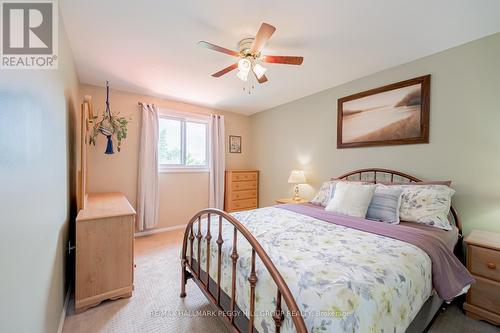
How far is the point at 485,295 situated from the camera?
1710 millimetres

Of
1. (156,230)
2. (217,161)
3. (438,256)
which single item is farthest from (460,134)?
(156,230)

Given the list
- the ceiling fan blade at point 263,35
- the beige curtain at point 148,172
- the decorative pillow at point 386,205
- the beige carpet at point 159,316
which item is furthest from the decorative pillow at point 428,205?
the beige curtain at point 148,172

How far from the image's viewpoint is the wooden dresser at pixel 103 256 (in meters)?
1.78

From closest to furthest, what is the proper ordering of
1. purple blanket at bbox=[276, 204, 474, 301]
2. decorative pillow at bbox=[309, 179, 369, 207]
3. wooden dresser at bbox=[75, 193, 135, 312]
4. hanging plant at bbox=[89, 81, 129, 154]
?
purple blanket at bbox=[276, 204, 474, 301]
wooden dresser at bbox=[75, 193, 135, 312]
decorative pillow at bbox=[309, 179, 369, 207]
hanging plant at bbox=[89, 81, 129, 154]

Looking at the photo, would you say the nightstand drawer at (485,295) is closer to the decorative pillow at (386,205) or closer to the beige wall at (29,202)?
the decorative pillow at (386,205)

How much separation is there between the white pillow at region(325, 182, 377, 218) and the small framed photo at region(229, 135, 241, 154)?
2878 millimetres

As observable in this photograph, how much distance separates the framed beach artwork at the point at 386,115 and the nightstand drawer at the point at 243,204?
227 cm

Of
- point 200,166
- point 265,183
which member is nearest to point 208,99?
point 200,166

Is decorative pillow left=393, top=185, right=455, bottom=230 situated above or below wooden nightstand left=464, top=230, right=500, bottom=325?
above

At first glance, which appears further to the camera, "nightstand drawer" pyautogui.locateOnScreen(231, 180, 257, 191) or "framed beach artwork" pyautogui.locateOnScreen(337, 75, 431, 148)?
"nightstand drawer" pyautogui.locateOnScreen(231, 180, 257, 191)

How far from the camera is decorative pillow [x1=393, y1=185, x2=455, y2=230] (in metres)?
1.94

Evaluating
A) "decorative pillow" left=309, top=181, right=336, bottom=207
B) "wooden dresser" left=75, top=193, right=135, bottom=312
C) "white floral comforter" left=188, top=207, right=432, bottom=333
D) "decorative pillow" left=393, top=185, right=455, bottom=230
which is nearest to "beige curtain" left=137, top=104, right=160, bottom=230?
"wooden dresser" left=75, top=193, right=135, bottom=312

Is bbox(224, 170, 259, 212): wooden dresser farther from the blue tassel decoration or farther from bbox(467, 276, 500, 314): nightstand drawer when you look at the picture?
bbox(467, 276, 500, 314): nightstand drawer

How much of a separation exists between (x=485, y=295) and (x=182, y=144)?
4.34 meters
